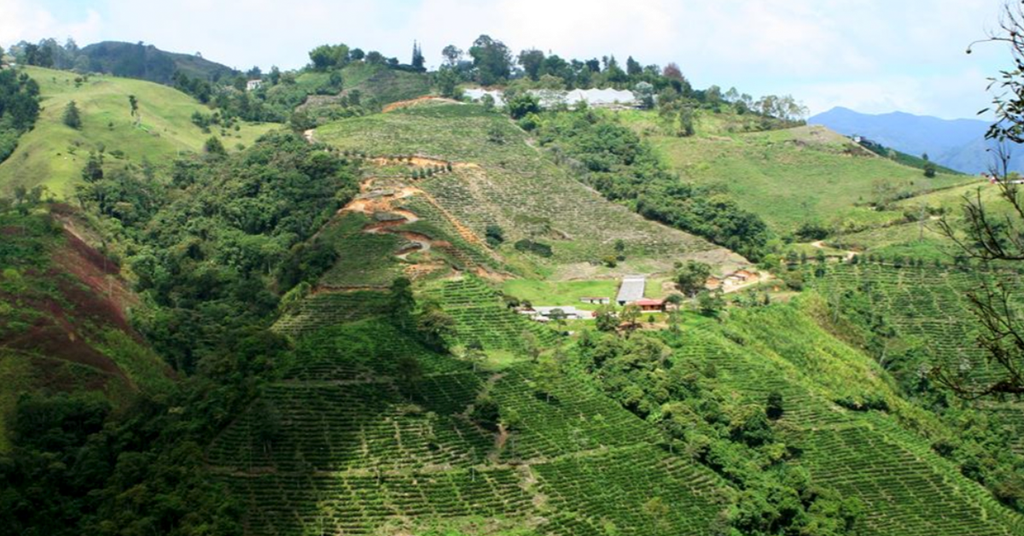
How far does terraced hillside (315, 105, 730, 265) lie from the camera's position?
60.6 m

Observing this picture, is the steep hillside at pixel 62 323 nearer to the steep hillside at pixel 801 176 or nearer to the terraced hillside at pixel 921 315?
the terraced hillside at pixel 921 315

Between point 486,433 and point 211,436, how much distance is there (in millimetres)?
9331

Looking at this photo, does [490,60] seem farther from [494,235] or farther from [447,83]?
[494,235]

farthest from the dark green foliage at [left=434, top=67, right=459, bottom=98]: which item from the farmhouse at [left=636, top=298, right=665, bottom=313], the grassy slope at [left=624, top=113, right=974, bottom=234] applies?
the farmhouse at [left=636, top=298, right=665, bottom=313]

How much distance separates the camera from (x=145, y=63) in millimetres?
127375

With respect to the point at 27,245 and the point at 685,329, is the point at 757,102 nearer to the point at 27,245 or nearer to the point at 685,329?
the point at 685,329

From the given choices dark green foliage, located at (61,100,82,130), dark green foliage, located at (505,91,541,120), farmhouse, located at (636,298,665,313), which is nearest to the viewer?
farmhouse, located at (636,298,665,313)

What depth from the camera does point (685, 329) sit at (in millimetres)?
46000

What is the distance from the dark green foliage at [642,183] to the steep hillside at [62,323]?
32166 mm

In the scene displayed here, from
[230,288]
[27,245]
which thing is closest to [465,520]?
[230,288]

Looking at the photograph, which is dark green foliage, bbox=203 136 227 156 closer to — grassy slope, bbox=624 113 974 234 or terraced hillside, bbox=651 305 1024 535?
grassy slope, bbox=624 113 974 234

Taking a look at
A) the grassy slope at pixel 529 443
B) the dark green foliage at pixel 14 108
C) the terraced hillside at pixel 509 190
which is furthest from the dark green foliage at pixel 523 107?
the grassy slope at pixel 529 443

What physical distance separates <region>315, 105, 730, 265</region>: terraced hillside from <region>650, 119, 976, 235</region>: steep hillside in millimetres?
10685

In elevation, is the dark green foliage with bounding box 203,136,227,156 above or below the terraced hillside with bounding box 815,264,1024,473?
above
